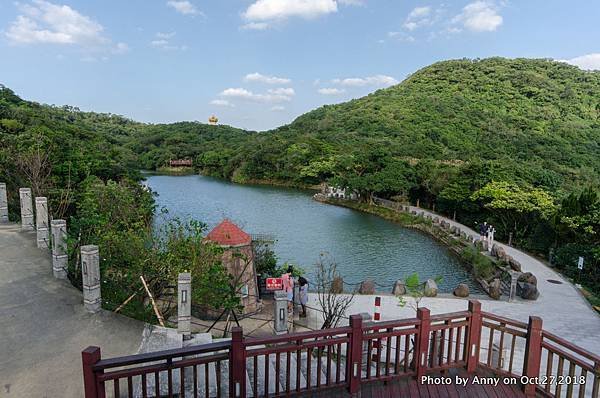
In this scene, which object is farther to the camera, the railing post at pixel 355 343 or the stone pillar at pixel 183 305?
the stone pillar at pixel 183 305

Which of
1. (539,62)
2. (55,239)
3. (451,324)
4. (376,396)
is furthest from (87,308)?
(539,62)

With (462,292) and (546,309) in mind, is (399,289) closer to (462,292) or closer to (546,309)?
(462,292)

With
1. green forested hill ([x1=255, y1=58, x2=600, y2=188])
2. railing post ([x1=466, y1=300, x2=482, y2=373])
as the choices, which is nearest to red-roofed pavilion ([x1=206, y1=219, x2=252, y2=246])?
railing post ([x1=466, y1=300, x2=482, y2=373])

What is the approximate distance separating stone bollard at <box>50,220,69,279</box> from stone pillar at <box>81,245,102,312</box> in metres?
1.20

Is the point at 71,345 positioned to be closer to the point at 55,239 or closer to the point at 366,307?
the point at 55,239

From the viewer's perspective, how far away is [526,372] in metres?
3.77

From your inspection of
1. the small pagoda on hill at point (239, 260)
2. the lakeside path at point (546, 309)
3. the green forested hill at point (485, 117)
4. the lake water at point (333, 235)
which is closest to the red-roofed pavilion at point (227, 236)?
the small pagoda on hill at point (239, 260)

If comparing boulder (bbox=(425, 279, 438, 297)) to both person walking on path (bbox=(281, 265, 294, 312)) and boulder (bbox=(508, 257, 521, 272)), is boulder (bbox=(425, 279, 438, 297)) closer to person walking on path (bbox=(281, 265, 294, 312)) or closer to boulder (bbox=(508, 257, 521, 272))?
person walking on path (bbox=(281, 265, 294, 312))

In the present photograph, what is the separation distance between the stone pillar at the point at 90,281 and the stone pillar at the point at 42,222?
9.30ft

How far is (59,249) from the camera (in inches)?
235

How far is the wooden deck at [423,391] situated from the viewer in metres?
3.69

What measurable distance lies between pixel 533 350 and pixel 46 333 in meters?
5.39

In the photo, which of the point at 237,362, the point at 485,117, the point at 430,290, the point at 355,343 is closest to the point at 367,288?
the point at 430,290

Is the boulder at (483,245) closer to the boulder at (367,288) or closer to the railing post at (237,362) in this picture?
the boulder at (367,288)
